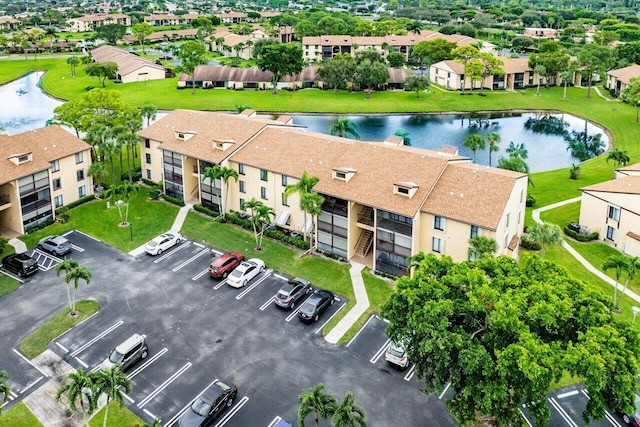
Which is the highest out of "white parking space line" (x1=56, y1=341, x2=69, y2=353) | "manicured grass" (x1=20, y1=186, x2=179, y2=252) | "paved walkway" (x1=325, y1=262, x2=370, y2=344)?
"manicured grass" (x1=20, y1=186, x2=179, y2=252)

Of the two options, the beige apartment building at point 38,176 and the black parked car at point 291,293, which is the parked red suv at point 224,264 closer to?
the black parked car at point 291,293

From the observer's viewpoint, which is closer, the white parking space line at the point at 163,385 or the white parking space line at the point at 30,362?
the white parking space line at the point at 163,385

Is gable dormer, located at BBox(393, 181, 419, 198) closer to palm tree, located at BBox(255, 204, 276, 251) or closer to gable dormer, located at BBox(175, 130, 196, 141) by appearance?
palm tree, located at BBox(255, 204, 276, 251)

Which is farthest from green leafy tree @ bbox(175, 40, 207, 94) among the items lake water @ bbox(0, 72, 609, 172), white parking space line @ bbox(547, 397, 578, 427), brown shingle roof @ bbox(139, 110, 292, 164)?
white parking space line @ bbox(547, 397, 578, 427)

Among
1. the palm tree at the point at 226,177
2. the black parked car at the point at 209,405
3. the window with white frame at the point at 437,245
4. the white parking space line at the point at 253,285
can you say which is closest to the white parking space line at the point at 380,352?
the black parked car at the point at 209,405

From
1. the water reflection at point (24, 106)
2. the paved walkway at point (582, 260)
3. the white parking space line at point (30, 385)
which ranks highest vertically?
the water reflection at point (24, 106)

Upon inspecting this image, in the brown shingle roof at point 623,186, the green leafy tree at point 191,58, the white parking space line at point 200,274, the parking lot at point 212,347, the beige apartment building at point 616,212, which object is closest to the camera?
the parking lot at point 212,347
